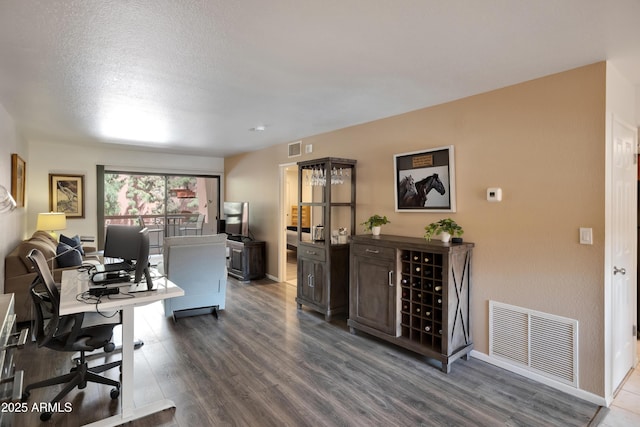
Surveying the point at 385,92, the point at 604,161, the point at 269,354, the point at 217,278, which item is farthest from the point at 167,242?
the point at 604,161

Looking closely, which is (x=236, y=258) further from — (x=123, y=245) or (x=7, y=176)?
(x=7, y=176)

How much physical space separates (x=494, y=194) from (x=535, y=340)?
48.8 inches

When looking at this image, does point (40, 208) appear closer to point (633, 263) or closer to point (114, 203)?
point (114, 203)

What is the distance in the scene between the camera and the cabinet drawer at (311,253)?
4.17 meters

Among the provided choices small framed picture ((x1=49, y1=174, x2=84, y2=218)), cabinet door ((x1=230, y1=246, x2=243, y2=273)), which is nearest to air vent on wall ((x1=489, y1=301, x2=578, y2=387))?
cabinet door ((x1=230, y1=246, x2=243, y2=273))

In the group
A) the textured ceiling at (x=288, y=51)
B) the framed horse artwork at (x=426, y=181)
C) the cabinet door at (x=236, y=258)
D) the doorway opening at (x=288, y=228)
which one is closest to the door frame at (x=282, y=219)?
the doorway opening at (x=288, y=228)

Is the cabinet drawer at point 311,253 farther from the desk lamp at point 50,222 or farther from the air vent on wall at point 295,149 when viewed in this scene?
the desk lamp at point 50,222

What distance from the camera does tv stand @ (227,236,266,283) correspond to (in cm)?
600

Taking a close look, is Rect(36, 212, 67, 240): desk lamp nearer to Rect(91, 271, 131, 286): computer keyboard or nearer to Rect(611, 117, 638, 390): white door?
Rect(91, 271, 131, 286): computer keyboard

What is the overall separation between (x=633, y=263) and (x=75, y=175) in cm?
793

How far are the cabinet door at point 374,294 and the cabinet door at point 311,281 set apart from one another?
55 cm

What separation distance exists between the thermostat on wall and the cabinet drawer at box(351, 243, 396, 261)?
99 centimetres

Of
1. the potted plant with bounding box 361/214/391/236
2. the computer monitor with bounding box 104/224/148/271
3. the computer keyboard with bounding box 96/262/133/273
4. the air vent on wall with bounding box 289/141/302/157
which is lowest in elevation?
the computer keyboard with bounding box 96/262/133/273

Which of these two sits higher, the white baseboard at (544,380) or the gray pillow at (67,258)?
the gray pillow at (67,258)
